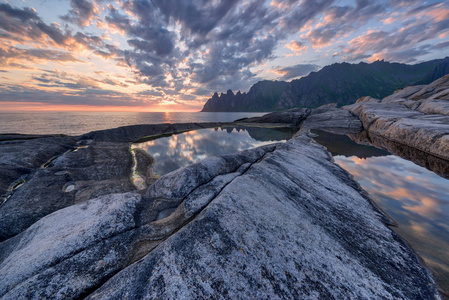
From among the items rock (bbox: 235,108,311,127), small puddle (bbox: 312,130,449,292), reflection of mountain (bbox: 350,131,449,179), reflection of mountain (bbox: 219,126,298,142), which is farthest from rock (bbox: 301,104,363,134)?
small puddle (bbox: 312,130,449,292)

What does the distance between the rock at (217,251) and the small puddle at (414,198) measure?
1107 millimetres

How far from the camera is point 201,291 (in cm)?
380

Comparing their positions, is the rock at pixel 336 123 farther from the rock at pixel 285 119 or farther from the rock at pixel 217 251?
the rock at pixel 217 251

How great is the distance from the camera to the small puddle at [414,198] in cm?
701

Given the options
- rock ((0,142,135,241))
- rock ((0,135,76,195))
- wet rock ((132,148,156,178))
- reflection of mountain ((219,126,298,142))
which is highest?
rock ((0,135,76,195))

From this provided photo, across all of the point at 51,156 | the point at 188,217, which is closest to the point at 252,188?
the point at 188,217

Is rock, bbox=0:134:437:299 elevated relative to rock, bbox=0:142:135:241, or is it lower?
elevated

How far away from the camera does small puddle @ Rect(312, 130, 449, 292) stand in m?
7.01

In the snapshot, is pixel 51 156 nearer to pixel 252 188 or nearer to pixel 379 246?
pixel 252 188

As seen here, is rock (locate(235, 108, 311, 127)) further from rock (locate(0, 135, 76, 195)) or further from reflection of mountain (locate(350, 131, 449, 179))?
rock (locate(0, 135, 76, 195))

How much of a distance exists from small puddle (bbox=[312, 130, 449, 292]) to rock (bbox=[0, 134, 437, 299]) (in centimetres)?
111

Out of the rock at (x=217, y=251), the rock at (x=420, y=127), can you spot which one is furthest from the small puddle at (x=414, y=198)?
the rock at (x=420, y=127)

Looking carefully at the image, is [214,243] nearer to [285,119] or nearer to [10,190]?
[10,190]

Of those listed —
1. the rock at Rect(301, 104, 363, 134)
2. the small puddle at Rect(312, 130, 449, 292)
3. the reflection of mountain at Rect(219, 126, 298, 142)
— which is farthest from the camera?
the rock at Rect(301, 104, 363, 134)
